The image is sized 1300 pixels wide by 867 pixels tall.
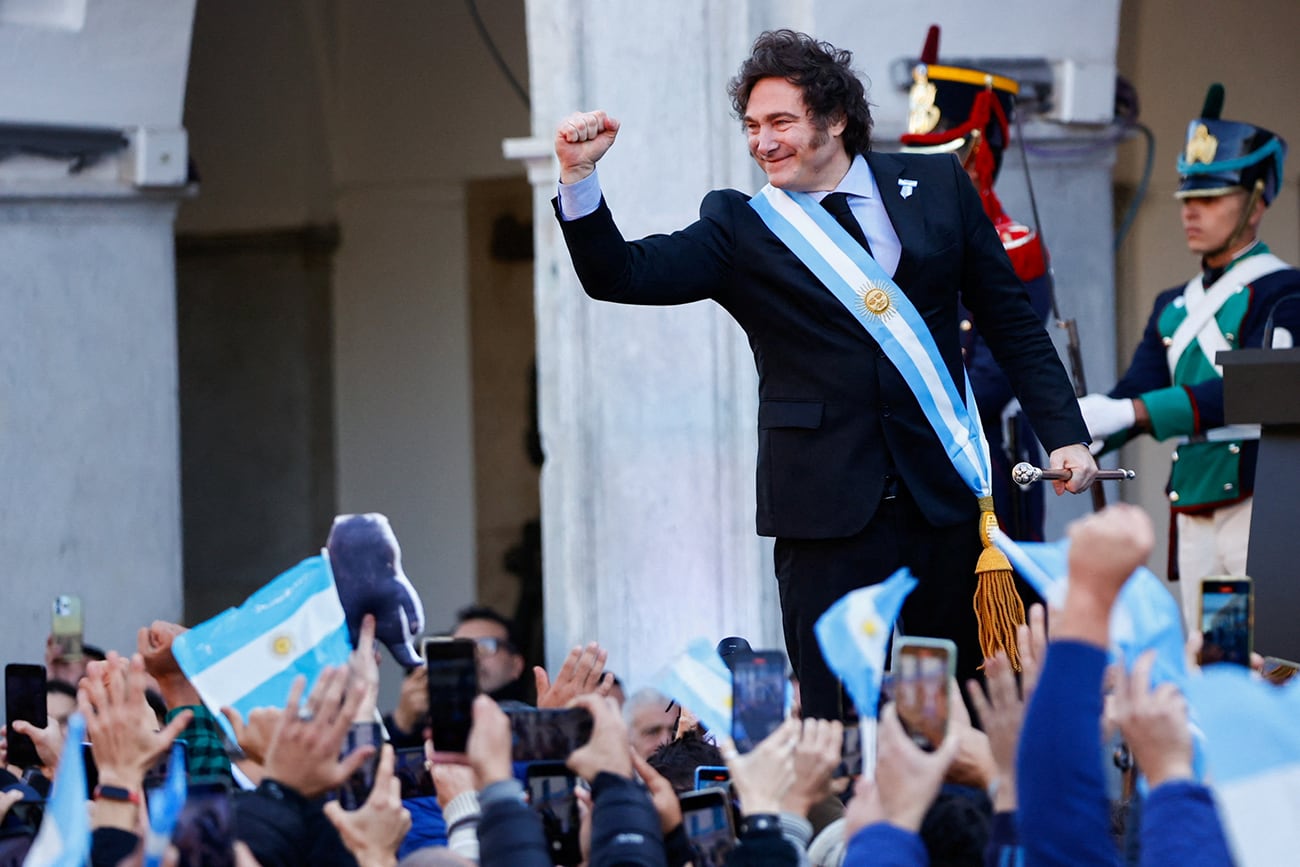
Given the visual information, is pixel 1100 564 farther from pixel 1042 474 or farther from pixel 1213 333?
pixel 1213 333

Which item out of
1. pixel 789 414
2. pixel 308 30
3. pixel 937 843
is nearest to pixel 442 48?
pixel 308 30

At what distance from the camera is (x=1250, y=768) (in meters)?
2.06

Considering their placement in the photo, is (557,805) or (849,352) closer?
(557,805)

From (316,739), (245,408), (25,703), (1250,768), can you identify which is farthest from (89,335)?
(1250,768)

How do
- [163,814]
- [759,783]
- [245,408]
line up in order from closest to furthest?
[163,814], [759,783], [245,408]

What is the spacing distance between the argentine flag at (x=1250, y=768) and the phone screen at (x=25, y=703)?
231 cm

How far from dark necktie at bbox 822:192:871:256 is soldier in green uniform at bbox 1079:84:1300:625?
156 cm

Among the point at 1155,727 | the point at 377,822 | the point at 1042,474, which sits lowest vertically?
the point at 377,822

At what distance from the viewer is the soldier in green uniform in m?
5.41

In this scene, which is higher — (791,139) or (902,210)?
(791,139)

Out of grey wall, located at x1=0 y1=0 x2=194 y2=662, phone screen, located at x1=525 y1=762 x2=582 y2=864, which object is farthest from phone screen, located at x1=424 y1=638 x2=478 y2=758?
grey wall, located at x1=0 y1=0 x2=194 y2=662

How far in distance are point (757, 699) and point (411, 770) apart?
652 millimetres

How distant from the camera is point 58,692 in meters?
4.94

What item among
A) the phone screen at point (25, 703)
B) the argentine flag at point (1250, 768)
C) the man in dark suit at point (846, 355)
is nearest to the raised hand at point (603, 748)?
the argentine flag at point (1250, 768)
